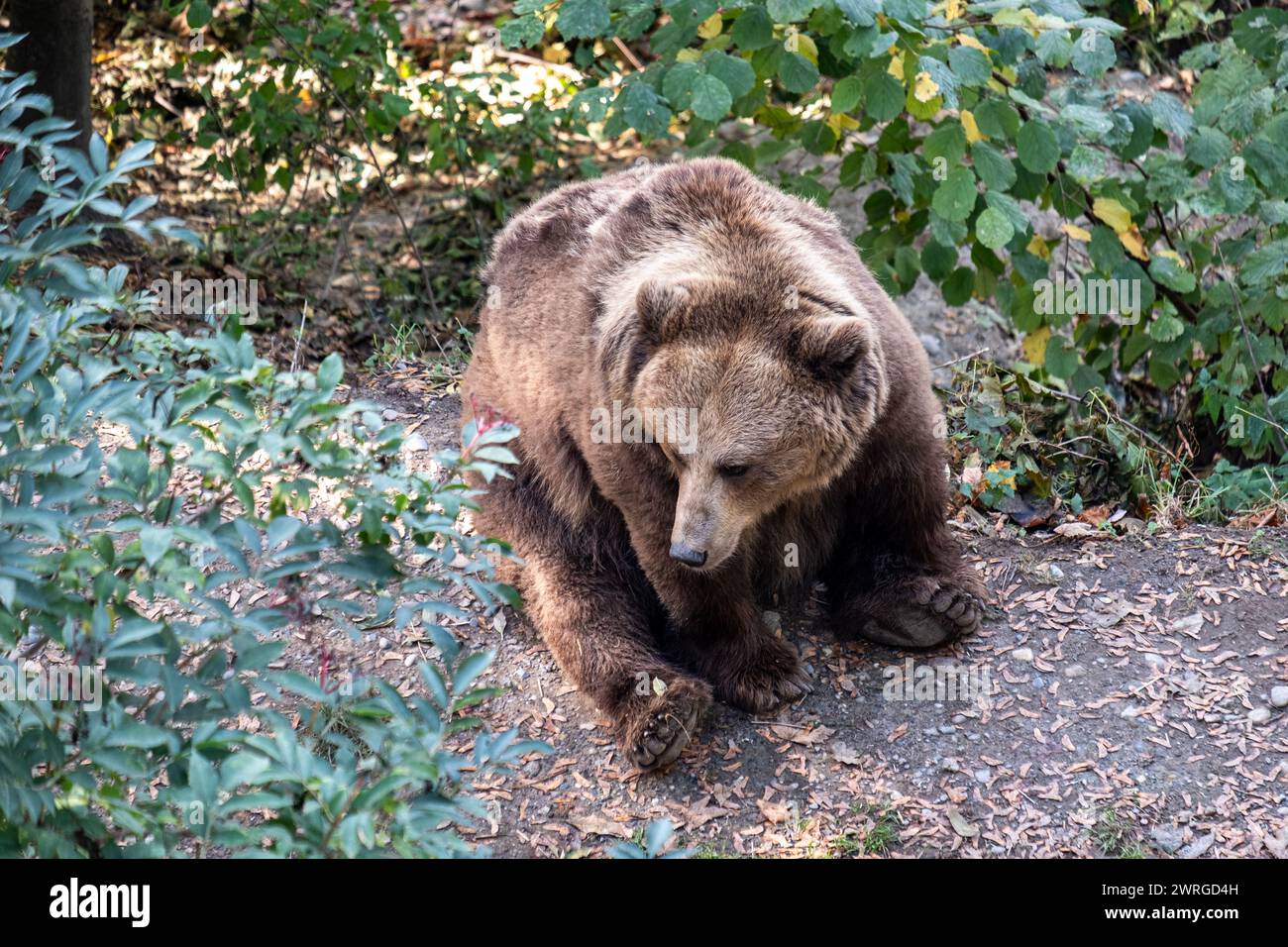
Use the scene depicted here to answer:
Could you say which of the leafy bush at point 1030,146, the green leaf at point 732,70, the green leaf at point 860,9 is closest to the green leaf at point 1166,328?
the leafy bush at point 1030,146

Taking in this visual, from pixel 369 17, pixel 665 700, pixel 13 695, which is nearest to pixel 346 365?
pixel 369 17

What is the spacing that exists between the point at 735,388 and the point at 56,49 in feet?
17.1

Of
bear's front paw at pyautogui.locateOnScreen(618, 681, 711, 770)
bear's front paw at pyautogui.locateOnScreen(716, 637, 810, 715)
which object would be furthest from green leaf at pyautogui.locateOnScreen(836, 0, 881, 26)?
bear's front paw at pyautogui.locateOnScreen(618, 681, 711, 770)

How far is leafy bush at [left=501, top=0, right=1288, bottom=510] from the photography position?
5297 mm

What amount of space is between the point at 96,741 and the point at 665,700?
7.40ft

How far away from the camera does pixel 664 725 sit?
447 centimetres

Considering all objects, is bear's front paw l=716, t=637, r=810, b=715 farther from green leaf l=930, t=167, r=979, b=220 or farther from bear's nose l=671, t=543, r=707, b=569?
green leaf l=930, t=167, r=979, b=220

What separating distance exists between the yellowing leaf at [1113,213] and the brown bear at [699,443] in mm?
1718

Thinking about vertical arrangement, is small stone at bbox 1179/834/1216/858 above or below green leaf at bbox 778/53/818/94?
below

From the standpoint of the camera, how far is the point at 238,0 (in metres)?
8.38

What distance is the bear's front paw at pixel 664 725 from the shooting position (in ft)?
14.6

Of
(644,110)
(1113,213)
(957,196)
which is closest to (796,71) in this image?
(644,110)

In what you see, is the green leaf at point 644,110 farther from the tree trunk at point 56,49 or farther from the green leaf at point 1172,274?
the tree trunk at point 56,49

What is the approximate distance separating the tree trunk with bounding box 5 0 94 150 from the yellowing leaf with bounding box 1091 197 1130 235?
5652 millimetres
